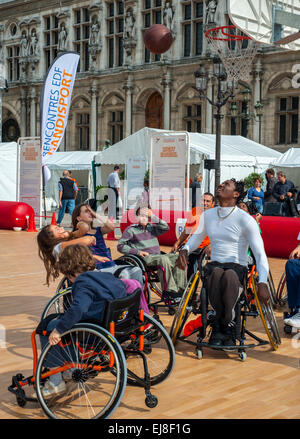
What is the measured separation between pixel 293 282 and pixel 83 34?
110 feet

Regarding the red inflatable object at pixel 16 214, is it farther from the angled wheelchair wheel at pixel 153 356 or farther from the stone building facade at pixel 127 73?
the stone building facade at pixel 127 73

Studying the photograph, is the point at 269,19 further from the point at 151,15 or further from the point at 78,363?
the point at 151,15

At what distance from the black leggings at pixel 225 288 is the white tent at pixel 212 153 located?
54.5 feet

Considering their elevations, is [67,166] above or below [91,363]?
above

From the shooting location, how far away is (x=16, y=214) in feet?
59.6

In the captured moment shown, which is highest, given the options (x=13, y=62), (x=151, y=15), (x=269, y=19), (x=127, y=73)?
(x=151, y=15)

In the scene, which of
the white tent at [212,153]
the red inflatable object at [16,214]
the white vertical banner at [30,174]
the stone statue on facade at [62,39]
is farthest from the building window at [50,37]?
the red inflatable object at [16,214]

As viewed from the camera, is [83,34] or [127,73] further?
[83,34]

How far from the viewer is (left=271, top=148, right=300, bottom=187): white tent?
75.3 feet

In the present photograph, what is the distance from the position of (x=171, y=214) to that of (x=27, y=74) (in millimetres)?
29429

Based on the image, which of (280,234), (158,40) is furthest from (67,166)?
(280,234)

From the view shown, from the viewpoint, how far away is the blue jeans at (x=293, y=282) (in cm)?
689

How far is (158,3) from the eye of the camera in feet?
112
